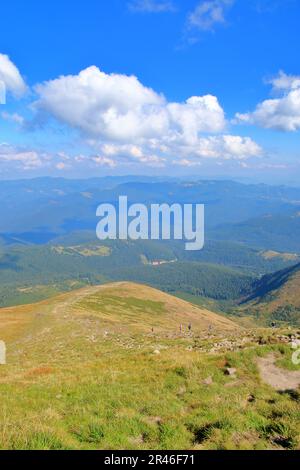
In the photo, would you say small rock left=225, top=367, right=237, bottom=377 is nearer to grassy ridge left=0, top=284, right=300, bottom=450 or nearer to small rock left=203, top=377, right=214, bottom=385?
grassy ridge left=0, top=284, right=300, bottom=450

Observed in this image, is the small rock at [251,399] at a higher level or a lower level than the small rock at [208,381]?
higher

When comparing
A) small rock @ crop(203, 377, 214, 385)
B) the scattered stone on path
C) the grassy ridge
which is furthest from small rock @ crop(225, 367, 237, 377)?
the scattered stone on path

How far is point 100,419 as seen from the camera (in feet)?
48.0

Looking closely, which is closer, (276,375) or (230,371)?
(276,375)

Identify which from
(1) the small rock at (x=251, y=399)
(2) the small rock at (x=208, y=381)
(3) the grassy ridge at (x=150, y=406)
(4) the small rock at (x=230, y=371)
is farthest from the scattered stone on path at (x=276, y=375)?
(2) the small rock at (x=208, y=381)

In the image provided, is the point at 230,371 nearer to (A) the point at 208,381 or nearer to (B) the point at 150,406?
(A) the point at 208,381

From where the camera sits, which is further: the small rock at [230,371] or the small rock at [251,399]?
the small rock at [230,371]

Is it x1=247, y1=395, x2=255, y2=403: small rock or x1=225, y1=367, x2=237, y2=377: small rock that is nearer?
x1=247, y1=395, x2=255, y2=403: small rock

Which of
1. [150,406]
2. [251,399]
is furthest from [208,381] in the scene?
[150,406]

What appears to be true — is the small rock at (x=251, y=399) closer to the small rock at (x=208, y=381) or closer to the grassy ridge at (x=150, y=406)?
the grassy ridge at (x=150, y=406)
